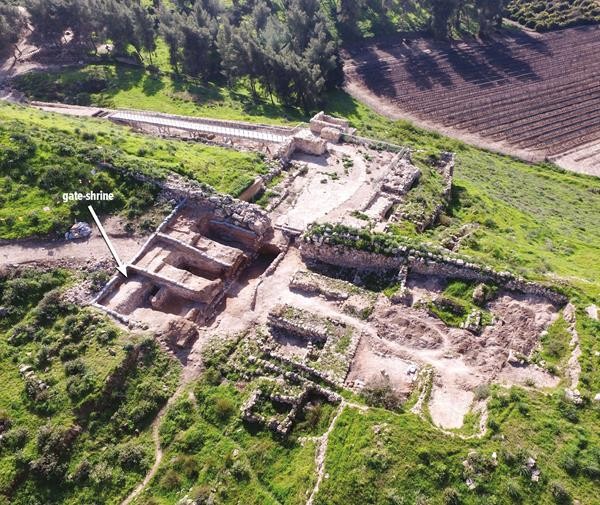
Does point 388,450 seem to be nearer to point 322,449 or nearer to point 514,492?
A: point 322,449

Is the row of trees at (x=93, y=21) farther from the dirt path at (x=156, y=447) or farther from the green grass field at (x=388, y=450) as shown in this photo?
the dirt path at (x=156, y=447)

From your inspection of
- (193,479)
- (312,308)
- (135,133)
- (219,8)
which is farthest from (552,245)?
(219,8)

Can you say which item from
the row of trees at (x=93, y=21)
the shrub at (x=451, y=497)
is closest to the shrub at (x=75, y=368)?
the shrub at (x=451, y=497)

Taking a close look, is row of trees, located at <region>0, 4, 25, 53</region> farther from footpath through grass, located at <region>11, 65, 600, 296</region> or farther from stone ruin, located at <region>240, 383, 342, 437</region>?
stone ruin, located at <region>240, 383, 342, 437</region>

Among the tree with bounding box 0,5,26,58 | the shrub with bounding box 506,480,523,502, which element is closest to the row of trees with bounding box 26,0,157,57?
the tree with bounding box 0,5,26,58

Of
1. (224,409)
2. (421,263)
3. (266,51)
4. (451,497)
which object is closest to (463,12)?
(266,51)

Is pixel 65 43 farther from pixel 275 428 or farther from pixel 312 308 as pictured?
pixel 275 428
